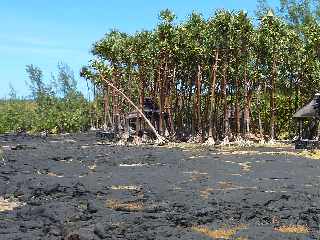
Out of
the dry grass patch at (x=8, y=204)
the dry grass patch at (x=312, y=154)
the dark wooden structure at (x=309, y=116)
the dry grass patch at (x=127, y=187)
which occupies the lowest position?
the dry grass patch at (x=8, y=204)

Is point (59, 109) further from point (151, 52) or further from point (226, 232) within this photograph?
point (226, 232)

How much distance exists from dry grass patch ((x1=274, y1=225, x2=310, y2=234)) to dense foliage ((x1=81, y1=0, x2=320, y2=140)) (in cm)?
3926

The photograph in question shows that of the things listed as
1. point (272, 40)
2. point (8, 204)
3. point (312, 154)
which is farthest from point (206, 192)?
point (272, 40)

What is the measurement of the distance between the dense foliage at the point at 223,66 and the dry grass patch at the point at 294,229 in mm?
39262

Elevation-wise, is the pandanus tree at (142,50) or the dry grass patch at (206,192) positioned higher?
the pandanus tree at (142,50)

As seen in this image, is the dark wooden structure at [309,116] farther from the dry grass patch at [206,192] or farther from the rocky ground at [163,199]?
the dry grass patch at [206,192]

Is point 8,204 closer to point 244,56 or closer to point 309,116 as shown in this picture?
point 309,116

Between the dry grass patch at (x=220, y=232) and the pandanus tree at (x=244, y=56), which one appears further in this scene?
the pandanus tree at (x=244, y=56)

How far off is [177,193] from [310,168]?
12599 millimetres

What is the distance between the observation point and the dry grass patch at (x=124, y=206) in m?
20.7

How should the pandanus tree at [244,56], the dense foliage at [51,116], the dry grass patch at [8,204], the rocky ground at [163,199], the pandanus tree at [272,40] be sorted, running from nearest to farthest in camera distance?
1. the rocky ground at [163,199]
2. the dry grass patch at [8,204]
3. the pandanus tree at [272,40]
4. the pandanus tree at [244,56]
5. the dense foliage at [51,116]

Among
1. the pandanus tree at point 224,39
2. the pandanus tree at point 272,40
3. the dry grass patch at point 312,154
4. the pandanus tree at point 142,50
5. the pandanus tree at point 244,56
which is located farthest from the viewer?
the pandanus tree at point 142,50

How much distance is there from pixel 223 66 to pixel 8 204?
41.0 m

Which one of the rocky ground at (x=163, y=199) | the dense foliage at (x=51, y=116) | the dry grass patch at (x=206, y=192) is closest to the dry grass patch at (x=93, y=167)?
the rocky ground at (x=163, y=199)
